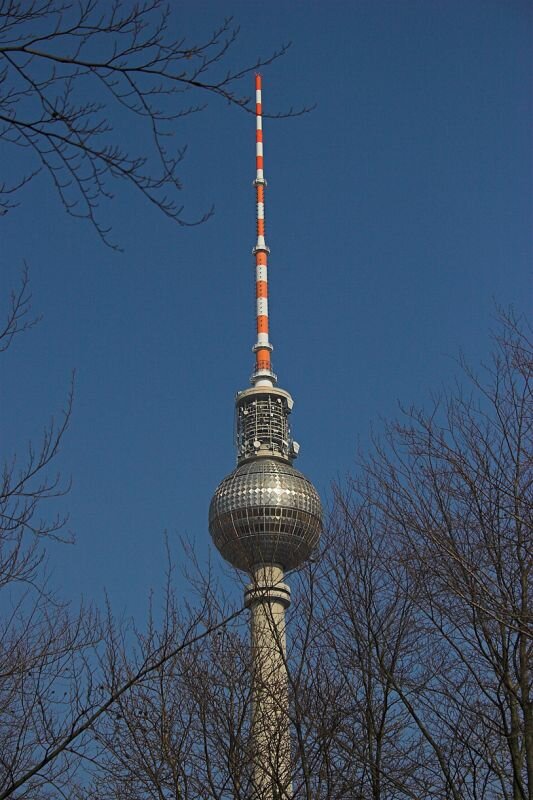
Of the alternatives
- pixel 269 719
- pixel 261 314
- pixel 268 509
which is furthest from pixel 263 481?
pixel 269 719

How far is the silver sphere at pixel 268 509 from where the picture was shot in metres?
72.7

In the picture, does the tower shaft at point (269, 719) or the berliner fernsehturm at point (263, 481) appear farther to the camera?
the berliner fernsehturm at point (263, 481)

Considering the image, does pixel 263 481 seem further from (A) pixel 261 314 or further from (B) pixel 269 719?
(B) pixel 269 719

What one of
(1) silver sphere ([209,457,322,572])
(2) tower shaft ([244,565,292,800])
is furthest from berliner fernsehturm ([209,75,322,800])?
(2) tower shaft ([244,565,292,800])

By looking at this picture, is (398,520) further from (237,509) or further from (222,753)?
(237,509)

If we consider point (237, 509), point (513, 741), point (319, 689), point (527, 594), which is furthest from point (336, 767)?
point (237, 509)

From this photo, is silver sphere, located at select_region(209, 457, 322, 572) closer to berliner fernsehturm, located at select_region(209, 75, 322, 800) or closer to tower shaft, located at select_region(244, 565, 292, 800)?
berliner fernsehturm, located at select_region(209, 75, 322, 800)

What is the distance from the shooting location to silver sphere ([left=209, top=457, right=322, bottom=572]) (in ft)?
238

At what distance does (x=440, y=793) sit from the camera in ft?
40.2

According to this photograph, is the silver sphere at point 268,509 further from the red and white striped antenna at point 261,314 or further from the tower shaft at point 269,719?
the tower shaft at point 269,719

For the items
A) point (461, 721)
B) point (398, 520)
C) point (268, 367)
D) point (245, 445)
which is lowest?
point (461, 721)

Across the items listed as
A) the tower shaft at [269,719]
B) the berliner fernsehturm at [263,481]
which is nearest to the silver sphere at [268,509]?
the berliner fernsehturm at [263,481]

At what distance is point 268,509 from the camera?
238 feet

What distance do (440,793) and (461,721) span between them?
0.89 meters
